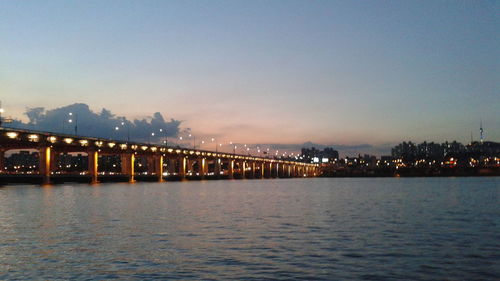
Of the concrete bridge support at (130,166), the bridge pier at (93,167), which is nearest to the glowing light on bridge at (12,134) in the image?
the bridge pier at (93,167)

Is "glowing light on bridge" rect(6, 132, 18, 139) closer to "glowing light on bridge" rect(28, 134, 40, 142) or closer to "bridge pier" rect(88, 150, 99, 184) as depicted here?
"glowing light on bridge" rect(28, 134, 40, 142)

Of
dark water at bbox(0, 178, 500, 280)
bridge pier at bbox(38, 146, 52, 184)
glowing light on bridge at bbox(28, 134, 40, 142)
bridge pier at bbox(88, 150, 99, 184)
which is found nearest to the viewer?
dark water at bbox(0, 178, 500, 280)

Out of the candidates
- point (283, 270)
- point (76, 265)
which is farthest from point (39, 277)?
point (283, 270)

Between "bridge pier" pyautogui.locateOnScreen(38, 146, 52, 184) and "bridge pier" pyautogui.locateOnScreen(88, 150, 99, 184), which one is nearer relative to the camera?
"bridge pier" pyautogui.locateOnScreen(38, 146, 52, 184)

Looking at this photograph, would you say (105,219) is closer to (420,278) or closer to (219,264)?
(219,264)

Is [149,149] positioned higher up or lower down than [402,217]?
higher up

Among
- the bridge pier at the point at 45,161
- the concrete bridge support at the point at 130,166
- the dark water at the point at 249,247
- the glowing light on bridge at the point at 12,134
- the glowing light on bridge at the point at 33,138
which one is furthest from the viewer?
the concrete bridge support at the point at 130,166

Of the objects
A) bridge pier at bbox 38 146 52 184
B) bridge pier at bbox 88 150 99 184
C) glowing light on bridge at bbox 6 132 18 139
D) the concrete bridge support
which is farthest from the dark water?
the concrete bridge support

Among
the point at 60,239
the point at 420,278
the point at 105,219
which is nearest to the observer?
the point at 420,278

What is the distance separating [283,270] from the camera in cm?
2100

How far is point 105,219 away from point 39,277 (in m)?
23.0

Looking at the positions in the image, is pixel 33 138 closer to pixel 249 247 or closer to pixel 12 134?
pixel 12 134

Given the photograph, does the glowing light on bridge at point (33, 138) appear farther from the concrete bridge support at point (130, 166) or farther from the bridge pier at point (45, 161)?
the concrete bridge support at point (130, 166)

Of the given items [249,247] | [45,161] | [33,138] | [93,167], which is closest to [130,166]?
[93,167]
